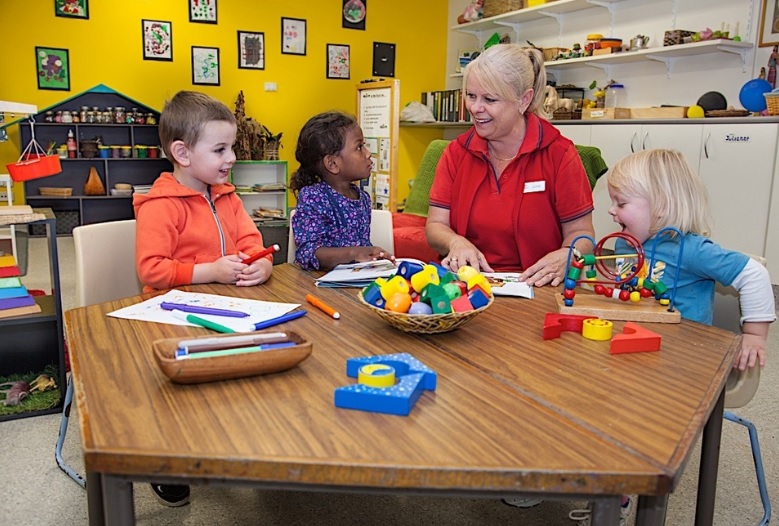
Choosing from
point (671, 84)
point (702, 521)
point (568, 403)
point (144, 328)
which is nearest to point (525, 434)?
point (568, 403)

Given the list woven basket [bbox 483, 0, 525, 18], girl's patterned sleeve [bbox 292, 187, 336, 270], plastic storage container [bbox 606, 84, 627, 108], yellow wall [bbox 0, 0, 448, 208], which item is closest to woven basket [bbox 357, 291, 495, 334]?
girl's patterned sleeve [bbox 292, 187, 336, 270]

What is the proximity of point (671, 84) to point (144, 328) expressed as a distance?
Answer: 4.63 m

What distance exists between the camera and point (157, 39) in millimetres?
6305

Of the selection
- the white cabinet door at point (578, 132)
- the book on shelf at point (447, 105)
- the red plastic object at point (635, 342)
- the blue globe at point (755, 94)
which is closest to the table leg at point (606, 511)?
the red plastic object at point (635, 342)

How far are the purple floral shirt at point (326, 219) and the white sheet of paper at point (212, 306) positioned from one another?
1.77 feet

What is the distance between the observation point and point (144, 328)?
3.81 feet

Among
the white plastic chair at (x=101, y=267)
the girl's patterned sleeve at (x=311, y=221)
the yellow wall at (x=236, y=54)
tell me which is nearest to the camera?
the white plastic chair at (x=101, y=267)

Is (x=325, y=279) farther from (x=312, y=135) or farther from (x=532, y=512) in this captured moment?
(x=532, y=512)

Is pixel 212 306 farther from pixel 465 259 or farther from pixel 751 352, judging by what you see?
pixel 751 352

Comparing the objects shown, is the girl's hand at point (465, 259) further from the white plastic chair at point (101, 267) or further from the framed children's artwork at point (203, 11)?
the framed children's artwork at point (203, 11)

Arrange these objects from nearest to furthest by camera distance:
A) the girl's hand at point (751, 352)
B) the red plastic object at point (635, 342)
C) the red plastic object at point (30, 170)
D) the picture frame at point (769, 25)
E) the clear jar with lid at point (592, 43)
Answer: the red plastic object at point (635, 342) < the girl's hand at point (751, 352) < the red plastic object at point (30, 170) < the picture frame at point (769, 25) < the clear jar with lid at point (592, 43)

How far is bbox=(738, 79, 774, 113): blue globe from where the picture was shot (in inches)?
154

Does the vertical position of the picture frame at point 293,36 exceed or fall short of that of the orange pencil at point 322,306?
it exceeds it

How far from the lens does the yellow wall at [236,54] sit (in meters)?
5.92
